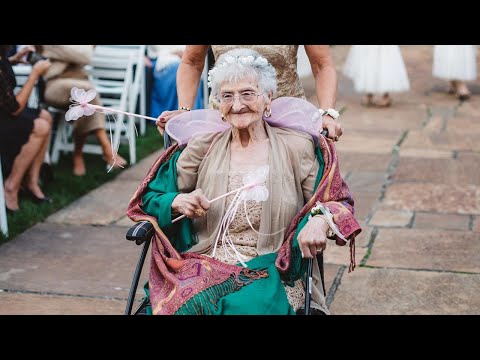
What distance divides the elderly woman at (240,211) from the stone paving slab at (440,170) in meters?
3.99

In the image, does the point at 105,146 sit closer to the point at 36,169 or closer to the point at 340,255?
the point at 36,169

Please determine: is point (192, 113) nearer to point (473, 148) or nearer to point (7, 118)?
point (7, 118)

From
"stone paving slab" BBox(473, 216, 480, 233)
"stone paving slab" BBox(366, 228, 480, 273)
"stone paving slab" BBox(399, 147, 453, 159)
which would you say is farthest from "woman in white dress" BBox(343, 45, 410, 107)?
"stone paving slab" BBox(366, 228, 480, 273)

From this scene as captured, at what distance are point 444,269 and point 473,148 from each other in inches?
140

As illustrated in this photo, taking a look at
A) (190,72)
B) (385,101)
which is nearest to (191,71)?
(190,72)

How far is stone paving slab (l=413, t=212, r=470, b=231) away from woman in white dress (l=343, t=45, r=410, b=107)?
14.6 feet

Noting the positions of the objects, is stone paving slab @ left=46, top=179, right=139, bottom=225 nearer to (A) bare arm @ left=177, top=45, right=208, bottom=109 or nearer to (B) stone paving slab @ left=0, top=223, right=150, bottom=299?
(B) stone paving slab @ left=0, top=223, right=150, bottom=299

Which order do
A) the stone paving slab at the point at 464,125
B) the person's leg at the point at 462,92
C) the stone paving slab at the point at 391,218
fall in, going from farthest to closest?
the person's leg at the point at 462,92 < the stone paving slab at the point at 464,125 < the stone paving slab at the point at 391,218

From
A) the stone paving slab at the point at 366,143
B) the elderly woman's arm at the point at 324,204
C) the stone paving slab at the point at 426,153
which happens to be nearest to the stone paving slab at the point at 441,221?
the stone paving slab at the point at 426,153

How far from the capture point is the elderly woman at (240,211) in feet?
10.9

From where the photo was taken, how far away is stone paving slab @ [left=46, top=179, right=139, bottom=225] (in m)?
6.41

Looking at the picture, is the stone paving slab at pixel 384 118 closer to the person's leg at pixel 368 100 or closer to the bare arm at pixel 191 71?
the person's leg at pixel 368 100

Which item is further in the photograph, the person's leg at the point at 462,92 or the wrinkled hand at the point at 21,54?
the person's leg at the point at 462,92
